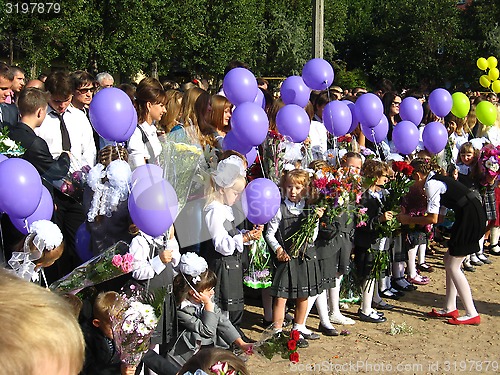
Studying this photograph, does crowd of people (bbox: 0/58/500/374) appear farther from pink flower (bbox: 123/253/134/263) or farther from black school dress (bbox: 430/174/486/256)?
pink flower (bbox: 123/253/134/263)

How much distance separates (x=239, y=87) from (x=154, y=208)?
2572 millimetres

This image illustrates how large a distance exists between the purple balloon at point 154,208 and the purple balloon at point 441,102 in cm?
493

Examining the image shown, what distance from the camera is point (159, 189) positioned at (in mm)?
3594

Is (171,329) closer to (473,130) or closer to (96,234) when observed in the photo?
(96,234)

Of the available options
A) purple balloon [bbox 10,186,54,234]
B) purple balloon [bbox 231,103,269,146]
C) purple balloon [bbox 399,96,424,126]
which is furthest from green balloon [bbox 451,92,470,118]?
purple balloon [bbox 10,186,54,234]

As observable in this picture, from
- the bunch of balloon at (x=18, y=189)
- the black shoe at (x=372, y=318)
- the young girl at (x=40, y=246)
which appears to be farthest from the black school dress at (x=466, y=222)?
the bunch of balloon at (x=18, y=189)

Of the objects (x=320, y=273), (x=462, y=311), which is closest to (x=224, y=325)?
(x=320, y=273)

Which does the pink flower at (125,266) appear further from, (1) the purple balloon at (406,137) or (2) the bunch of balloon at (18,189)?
(1) the purple balloon at (406,137)

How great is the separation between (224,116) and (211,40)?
2371cm

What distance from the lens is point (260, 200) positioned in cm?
465

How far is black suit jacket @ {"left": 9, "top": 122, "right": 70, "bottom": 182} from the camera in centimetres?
453

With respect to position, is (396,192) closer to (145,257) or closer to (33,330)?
(145,257)

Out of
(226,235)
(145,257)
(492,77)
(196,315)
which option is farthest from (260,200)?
(492,77)

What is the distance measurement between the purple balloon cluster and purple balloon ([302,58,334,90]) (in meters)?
3.47
